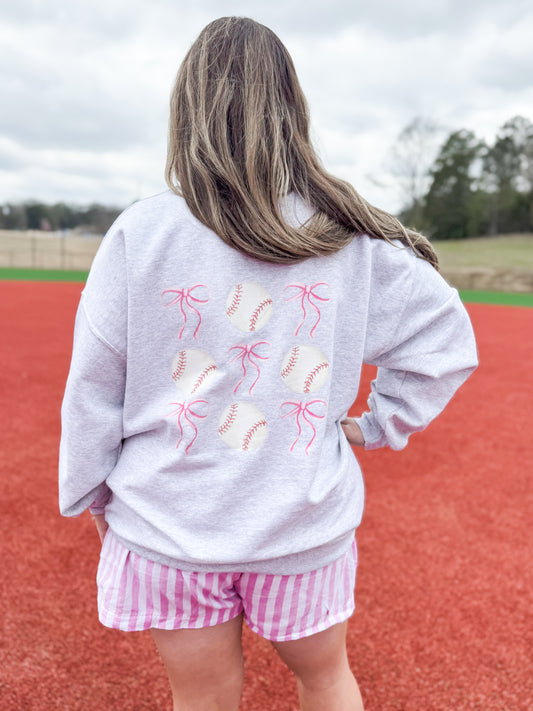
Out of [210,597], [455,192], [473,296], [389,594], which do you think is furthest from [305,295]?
[455,192]

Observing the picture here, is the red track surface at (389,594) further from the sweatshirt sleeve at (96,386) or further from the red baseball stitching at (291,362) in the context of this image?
the red baseball stitching at (291,362)

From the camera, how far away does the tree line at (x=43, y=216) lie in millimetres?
57219

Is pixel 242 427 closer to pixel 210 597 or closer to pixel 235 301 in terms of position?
pixel 235 301

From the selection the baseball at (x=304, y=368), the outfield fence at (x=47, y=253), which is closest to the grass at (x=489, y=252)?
the outfield fence at (x=47, y=253)

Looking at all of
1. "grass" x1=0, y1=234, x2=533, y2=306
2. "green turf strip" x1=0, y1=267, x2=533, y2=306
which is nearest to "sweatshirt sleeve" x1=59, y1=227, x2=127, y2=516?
"green turf strip" x1=0, y1=267, x2=533, y2=306

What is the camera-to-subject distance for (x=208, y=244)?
1100 mm

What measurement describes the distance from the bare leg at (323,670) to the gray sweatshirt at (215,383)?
21cm

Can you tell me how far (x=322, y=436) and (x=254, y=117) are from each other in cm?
62

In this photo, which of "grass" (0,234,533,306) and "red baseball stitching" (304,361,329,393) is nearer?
"red baseball stitching" (304,361,329,393)

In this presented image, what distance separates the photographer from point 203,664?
1.26 m

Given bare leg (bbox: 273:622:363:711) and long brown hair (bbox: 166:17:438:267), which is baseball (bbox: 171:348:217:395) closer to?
long brown hair (bbox: 166:17:438:267)

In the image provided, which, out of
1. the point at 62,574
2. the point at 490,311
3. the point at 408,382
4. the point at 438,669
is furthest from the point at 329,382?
the point at 490,311

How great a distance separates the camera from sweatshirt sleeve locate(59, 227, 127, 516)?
1113 mm

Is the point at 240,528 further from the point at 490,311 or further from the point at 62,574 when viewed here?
the point at 490,311
